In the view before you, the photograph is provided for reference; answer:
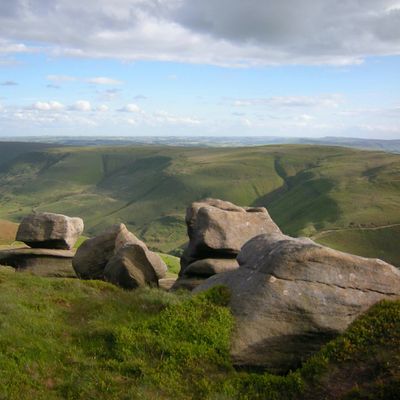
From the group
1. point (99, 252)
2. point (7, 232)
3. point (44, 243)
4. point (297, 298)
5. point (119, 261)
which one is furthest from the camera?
point (7, 232)

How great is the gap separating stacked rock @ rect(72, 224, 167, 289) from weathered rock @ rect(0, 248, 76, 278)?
244 inches

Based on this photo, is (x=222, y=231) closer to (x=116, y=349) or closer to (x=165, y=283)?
(x=165, y=283)

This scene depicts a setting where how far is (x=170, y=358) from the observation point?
15.3 metres

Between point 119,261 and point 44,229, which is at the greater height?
point 119,261

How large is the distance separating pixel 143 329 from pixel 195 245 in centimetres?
1597

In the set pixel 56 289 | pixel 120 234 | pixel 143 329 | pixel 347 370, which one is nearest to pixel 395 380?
pixel 347 370

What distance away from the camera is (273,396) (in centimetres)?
1382

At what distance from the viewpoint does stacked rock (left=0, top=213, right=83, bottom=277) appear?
42528 mm

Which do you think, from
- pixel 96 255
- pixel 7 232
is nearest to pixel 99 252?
pixel 96 255

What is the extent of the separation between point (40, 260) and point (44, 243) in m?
2.09

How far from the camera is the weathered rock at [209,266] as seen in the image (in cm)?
3036

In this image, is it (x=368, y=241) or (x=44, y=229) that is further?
(x=368, y=241)

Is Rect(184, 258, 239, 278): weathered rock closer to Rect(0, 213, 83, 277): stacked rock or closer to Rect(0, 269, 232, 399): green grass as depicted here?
Rect(0, 269, 232, 399): green grass

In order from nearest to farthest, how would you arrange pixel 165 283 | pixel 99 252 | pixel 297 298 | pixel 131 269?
pixel 297 298, pixel 131 269, pixel 165 283, pixel 99 252
